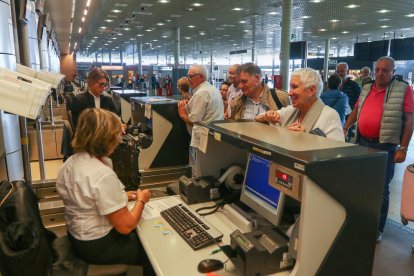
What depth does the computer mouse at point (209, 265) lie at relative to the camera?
1250 mm

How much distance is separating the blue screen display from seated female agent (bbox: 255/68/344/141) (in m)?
0.26

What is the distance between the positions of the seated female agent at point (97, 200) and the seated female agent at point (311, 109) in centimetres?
92

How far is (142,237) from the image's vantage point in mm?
1535

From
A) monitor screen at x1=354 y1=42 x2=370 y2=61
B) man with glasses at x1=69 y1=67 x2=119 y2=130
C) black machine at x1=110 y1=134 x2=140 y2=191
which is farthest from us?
monitor screen at x1=354 y1=42 x2=370 y2=61

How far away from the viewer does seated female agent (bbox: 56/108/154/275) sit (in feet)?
4.85

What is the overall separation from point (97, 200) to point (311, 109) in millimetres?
1200

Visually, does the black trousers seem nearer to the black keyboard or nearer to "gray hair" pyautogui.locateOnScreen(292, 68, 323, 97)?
the black keyboard

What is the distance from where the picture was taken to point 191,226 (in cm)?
158

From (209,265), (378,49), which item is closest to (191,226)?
(209,265)

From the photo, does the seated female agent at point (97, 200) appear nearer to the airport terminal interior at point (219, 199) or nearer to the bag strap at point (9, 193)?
the airport terminal interior at point (219, 199)

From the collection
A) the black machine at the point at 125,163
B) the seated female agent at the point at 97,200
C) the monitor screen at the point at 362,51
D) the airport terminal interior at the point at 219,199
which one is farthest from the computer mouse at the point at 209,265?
the monitor screen at the point at 362,51

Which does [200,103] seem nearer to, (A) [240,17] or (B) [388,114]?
(B) [388,114]

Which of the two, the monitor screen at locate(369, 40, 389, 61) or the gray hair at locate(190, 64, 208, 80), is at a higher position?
the monitor screen at locate(369, 40, 389, 61)

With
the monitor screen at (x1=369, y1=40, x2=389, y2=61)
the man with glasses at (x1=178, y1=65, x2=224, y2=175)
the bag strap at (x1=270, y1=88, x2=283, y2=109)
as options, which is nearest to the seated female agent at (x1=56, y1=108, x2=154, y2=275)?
the man with glasses at (x1=178, y1=65, x2=224, y2=175)
